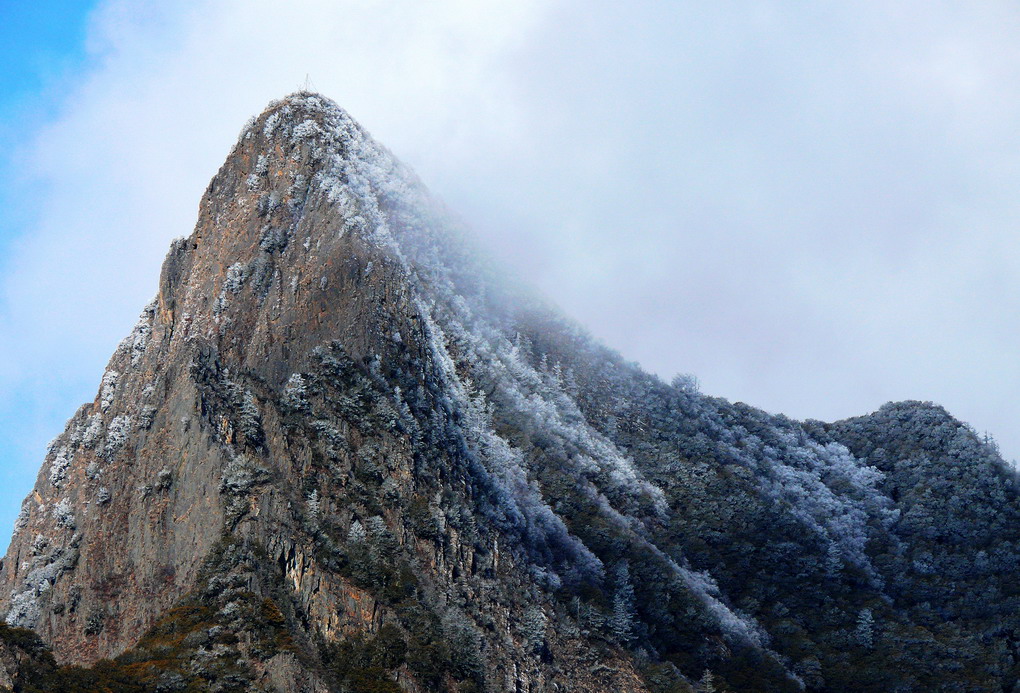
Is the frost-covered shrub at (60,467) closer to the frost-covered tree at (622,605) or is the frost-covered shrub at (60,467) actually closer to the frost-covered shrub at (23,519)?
the frost-covered shrub at (23,519)

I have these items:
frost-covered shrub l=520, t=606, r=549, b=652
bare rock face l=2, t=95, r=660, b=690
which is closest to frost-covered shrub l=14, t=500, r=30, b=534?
bare rock face l=2, t=95, r=660, b=690

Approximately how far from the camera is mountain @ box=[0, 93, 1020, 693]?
269 feet

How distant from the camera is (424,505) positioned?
92.3 m

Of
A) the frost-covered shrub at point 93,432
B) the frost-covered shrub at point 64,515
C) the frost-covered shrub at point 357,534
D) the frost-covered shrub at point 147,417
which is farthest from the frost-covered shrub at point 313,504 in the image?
the frost-covered shrub at point 93,432

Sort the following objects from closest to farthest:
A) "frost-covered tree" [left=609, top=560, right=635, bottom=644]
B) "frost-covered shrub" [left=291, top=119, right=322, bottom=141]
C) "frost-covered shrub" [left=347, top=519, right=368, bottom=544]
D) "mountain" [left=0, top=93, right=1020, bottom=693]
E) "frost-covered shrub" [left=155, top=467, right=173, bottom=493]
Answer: "mountain" [left=0, top=93, right=1020, bottom=693] → "frost-covered shrub" [left=155, top=467, right=173, bottom=493] → "frost-covered shrub" [left=347, top=519, right=368, bottom=544] → "frost-covered tree" [left=609, top=560, right=635, bottom=644] → "frost-covered shrub" [left=291, top=119, right=322, bottom=141]

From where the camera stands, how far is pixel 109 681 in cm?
7212

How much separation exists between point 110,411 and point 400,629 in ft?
93.9

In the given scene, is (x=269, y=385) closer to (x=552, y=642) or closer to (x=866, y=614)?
(x=552, y=642)

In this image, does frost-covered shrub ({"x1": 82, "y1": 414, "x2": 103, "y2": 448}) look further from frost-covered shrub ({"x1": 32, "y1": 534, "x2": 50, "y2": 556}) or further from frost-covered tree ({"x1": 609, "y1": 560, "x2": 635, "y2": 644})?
frost-covered tree ({"x1": 609, "y1": 560, "x2": 635, "y2": 644})

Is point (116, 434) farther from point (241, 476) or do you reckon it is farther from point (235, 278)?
point (235, 278)

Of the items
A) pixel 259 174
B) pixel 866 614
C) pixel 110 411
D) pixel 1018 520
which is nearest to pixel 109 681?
pixel 110 411

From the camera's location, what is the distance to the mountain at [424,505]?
81.9 meters

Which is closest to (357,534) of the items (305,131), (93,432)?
(93,432)

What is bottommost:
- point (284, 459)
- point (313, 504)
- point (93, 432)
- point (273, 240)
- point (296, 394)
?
point (313, 504)
